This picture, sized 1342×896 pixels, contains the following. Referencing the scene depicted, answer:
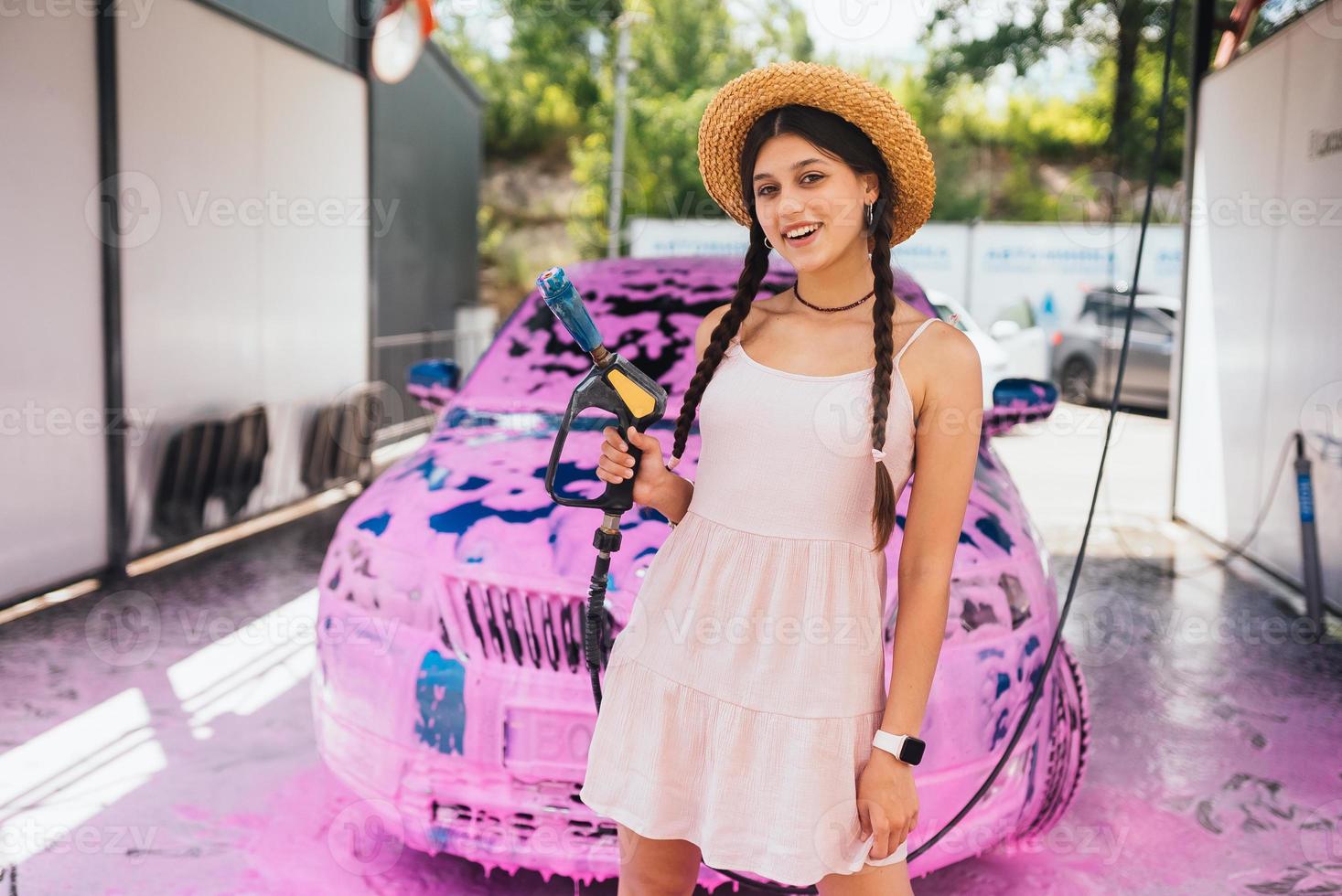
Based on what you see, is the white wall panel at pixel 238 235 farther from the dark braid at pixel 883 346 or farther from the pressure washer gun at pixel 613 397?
the dark braid at pixel 883 346

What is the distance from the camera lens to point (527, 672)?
2.39 metres

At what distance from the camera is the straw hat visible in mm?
1601

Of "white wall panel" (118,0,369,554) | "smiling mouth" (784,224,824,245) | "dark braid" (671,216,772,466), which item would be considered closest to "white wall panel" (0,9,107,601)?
"white wall panel" (118,0,369,554)

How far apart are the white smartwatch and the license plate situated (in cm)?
96

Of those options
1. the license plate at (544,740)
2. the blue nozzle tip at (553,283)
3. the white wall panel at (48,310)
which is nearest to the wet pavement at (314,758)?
the white wall panel at (48,310)

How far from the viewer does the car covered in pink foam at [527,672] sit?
2.39 meters

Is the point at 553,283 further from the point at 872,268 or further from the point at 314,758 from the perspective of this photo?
the point at 314,758

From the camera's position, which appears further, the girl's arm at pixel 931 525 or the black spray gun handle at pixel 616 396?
the black spray gun handle at pixel 616 396

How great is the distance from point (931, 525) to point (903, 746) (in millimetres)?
293

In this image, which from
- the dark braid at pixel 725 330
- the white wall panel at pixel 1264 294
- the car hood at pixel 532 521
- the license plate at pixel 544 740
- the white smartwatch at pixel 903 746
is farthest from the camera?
the white wall panel at pixel 1264 294

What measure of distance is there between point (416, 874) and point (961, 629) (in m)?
1.49

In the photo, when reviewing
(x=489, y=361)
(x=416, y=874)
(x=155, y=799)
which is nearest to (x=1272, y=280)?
(x=489, y=361)

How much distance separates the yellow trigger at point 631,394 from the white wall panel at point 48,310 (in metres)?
4.10

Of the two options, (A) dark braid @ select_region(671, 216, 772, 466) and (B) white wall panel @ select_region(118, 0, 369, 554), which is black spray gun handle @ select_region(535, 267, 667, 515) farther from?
(B) white wall panel @ select_region(118, 0, 369, 554)
